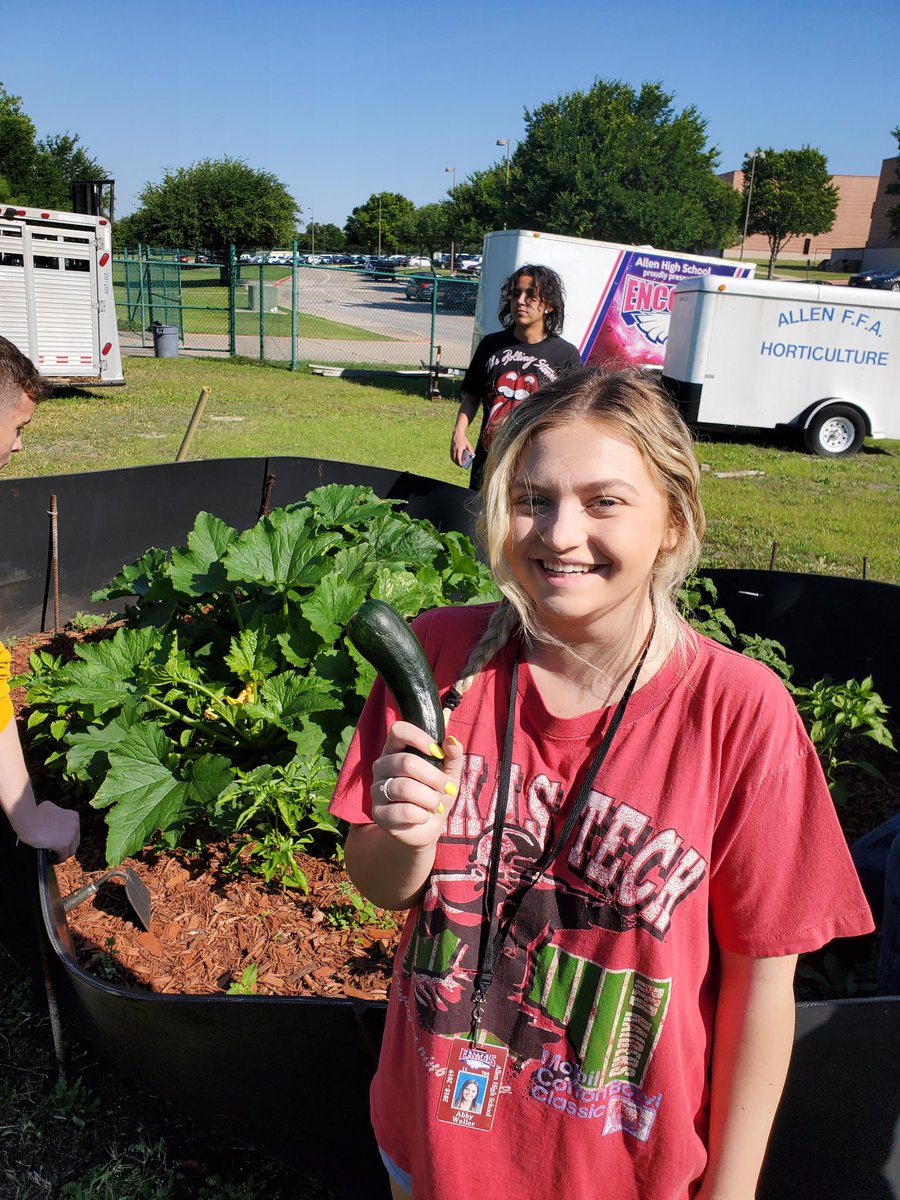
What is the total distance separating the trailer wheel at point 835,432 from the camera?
548 inches

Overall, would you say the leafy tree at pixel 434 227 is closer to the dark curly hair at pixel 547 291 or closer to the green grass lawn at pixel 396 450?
the green grass lawn at pixel 396 450

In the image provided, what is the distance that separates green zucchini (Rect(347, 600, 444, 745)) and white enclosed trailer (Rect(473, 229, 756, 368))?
14496 millimetres

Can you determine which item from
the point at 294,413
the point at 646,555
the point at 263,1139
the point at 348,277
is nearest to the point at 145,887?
the point at 263,1139

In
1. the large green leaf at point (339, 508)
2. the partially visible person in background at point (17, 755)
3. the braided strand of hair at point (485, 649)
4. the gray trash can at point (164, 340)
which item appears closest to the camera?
the braided strand of hair at point (485, 649)

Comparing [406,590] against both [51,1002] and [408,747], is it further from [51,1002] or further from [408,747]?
[408,747]

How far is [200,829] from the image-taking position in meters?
3.57

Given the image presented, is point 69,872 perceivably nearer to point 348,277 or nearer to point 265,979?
point 265,979

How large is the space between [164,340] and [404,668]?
71.7 ft

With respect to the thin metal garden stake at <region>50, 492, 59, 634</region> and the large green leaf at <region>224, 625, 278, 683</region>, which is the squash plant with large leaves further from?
the thin metal garden stake at <region>50, 492, 59, 634</region>

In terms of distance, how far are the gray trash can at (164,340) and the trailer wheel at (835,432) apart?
14.2 m

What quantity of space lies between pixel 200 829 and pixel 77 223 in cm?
1370

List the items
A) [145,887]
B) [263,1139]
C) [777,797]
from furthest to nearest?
[145,887], [263,1139], [777,797]

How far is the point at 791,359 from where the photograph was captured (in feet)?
44.4

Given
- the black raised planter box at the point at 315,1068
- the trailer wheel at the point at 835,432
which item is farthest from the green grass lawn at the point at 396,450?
the black raised planter box at the point at 315,1068
